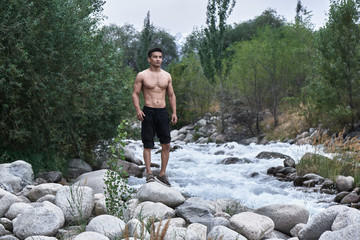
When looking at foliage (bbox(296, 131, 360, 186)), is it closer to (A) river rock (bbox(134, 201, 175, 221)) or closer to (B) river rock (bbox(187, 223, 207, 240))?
(A) river rock (bbox(134, 201, 175, 221))

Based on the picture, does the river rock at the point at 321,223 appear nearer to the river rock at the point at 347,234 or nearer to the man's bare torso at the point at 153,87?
the river rock at the point at 347,234

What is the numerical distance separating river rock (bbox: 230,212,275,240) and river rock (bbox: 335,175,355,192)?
4292mm

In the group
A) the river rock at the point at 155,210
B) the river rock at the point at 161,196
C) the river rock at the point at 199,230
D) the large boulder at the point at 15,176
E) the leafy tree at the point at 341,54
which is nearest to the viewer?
the river rock at the point at 199,230

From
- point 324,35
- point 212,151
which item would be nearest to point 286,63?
point 324,35

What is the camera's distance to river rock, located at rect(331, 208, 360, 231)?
3631mm

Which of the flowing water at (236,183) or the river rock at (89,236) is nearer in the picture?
Result: the river rock at (89,236)

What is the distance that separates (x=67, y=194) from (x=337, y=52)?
42.3 ft

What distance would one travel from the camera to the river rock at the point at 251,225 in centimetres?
429

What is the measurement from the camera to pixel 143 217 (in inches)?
165

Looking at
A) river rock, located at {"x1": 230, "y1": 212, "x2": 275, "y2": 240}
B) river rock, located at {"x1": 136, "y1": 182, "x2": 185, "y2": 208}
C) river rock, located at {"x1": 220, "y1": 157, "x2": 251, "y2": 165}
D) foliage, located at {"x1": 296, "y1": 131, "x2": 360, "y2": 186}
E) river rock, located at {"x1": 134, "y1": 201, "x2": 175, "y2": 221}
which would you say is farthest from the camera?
river rock, located at {"x1": 220, "y1": 157, "x2": 251, "y2": 165}

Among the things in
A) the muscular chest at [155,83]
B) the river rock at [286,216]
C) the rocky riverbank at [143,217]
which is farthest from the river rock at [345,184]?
the muscular chest at [155,83]

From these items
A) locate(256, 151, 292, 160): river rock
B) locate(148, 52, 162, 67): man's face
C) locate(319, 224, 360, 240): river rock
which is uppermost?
locate(148, 52, 162, 67): man's face

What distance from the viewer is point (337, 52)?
1479 cm

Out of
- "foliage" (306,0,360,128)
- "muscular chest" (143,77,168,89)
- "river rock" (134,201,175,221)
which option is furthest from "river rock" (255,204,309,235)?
"foliage" (306,0,360,128)
